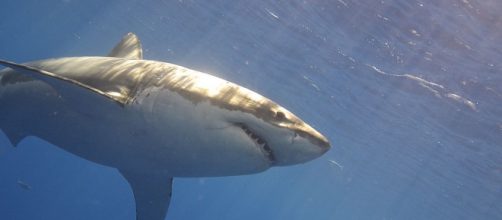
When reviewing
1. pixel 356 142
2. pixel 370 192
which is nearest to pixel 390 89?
pixel 356 142

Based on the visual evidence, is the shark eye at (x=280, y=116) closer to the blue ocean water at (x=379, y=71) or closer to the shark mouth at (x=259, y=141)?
the shark mouth at (x=259, y=141)

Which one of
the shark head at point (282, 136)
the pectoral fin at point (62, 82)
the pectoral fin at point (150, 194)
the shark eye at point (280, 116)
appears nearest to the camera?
the shark head at point (282, 136)

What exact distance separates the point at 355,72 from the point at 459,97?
15.4 feet

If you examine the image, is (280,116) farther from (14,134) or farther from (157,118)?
(14,134)

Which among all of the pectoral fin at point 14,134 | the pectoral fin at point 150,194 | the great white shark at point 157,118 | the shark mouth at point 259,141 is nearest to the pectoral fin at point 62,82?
the great white shark at point 157,118

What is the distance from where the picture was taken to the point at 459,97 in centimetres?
1717

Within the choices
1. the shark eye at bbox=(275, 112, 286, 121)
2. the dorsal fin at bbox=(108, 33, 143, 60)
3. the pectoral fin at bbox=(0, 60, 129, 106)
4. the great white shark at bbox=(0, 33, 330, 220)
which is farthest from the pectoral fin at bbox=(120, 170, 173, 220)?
the shark eye at bbox=(275, 112, 286, 121)

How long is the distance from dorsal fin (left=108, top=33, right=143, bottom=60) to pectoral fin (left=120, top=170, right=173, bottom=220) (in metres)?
2.05

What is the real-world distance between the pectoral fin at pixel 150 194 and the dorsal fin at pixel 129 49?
80.6 inches

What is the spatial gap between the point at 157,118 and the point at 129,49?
3.45m

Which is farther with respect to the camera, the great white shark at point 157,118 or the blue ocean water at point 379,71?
the blue ocean water at point 379,71

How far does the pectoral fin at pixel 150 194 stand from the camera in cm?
656

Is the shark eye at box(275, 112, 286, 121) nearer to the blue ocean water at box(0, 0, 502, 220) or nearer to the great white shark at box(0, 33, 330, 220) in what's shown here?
the great white shark at box(0, 33, 330, 220)

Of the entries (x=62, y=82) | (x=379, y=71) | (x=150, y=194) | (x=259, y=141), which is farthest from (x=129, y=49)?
(x=379, y=71)
